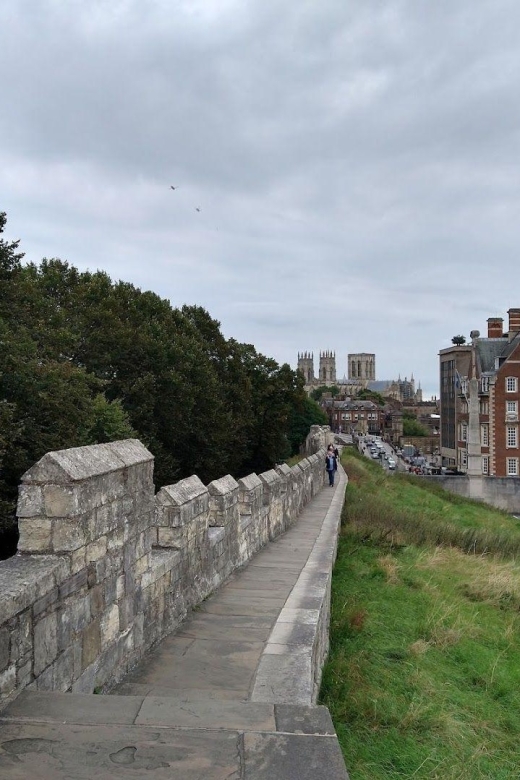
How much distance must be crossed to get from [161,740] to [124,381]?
27091 millimetres

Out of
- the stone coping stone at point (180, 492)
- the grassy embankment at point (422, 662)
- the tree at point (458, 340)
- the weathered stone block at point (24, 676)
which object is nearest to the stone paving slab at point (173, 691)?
the grassy embankment at point (422, 662)

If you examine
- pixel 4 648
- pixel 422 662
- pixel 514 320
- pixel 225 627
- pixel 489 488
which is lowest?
pixel 489 488

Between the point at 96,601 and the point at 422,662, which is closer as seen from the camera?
the point at 96,601

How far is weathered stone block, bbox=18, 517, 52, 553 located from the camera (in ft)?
13.2

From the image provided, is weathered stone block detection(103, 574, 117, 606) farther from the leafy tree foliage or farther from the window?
the window

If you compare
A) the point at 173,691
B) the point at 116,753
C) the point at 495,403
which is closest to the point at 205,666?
the point at 173,691

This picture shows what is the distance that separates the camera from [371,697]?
5.62 meters

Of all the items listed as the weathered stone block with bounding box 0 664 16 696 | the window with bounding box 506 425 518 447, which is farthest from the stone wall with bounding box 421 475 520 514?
the weathered stone block with bounding box 0 664 16 696

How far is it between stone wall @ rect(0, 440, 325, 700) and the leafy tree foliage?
10.9m

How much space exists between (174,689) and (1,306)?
1890 cm

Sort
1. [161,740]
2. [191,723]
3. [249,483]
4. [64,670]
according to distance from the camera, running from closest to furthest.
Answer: [161,740], [191,723], [64,670], [249,483]

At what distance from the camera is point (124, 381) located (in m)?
29.6

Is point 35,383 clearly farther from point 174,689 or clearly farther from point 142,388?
point 174,689

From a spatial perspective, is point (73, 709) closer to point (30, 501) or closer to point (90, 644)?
point (90, 644)
